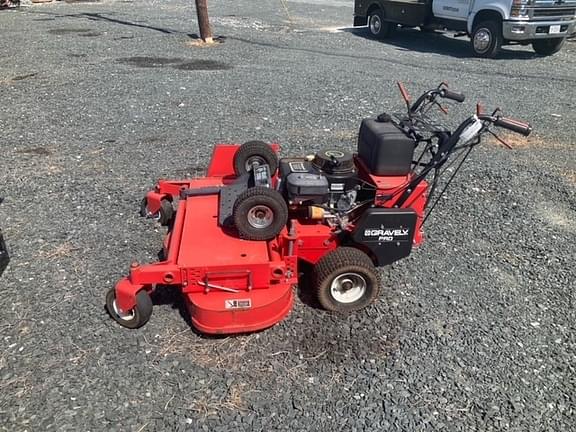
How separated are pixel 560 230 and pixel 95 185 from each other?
190 inches

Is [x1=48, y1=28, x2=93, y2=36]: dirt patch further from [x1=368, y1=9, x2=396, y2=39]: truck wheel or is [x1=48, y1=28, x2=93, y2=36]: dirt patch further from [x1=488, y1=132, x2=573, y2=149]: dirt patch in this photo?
[x1=488, y1=132, x2=573, y2=149]: dirt patch

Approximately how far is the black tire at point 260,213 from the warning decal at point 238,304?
1.80 feet

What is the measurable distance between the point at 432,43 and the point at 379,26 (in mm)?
1662

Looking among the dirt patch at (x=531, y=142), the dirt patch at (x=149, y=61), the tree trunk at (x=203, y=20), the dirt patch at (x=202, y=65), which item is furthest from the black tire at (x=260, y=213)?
Result: the tree trunk at (x=203, y=20)

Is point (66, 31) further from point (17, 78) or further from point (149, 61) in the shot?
point (17, 78)

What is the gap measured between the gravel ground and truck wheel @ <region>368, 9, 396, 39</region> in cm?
646

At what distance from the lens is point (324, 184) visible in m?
3.84

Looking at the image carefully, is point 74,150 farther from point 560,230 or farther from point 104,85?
point 560,230

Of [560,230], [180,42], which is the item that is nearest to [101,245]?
[560,230]

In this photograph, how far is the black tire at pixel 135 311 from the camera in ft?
11.6

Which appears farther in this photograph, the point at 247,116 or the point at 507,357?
the point at 247,116

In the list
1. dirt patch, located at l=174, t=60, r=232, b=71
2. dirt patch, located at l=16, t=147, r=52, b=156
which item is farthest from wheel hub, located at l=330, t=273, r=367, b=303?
dirt patch, located at l=174, t=60, r=232, b=71

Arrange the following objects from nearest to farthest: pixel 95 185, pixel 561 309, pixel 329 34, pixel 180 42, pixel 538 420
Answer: pixel 538 420 < pixel 561 309 < pixel 95 185 < pixel 180 42 < pixel 329 34

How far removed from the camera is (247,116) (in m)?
8.09
